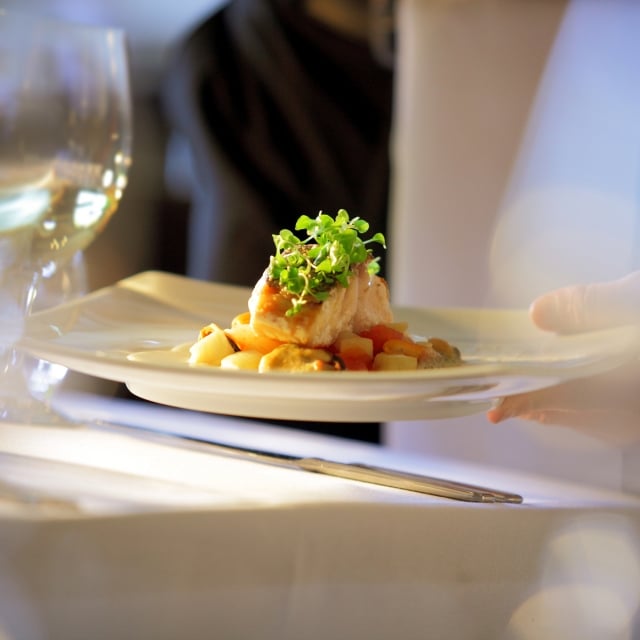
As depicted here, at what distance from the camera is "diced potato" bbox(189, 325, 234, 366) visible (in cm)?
73

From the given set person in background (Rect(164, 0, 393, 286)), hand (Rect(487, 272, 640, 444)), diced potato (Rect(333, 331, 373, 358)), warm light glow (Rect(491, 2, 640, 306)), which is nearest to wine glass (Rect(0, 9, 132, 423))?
diced potato (Rect(333, 331, 373, 358))

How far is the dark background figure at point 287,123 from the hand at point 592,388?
206cm

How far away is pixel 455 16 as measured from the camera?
6.28 ft

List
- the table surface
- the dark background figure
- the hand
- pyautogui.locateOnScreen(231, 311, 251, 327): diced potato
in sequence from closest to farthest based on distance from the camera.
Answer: the table surface
the hand
pyautogui.locateOnScreen(231, 311, 251, 327): diced potato
the dark background figure

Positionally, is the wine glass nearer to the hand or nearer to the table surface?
the table surface

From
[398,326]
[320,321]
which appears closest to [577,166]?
[398,326]

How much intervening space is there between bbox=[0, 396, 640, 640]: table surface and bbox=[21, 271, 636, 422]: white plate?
0.22 ft

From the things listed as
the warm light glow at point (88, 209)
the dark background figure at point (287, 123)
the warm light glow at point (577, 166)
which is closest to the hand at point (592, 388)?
the warm light glow at point (88, 209)

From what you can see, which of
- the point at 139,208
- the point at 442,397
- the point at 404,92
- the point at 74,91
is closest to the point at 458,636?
the point at 442,397

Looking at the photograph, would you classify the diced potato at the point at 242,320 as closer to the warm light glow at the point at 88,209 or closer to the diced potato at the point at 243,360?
the diced potato at the point at 243,360

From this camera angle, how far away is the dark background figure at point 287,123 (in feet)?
9.39

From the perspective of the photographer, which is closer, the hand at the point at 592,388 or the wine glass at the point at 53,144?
the hand at the point at 592,388

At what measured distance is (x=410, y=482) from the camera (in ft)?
2.23

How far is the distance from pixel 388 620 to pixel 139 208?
3.83 m
